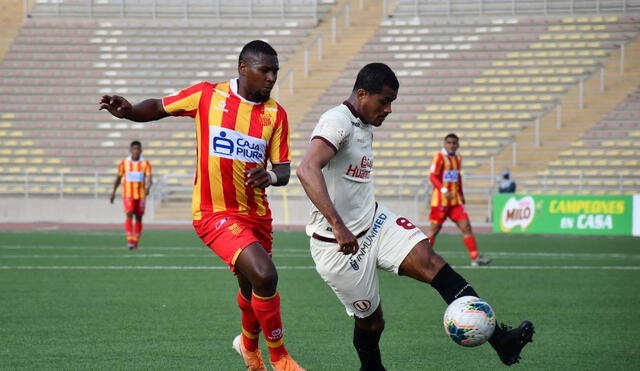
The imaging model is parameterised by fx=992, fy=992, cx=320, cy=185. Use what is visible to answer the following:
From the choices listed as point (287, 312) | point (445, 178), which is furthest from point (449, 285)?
point (445, 178)

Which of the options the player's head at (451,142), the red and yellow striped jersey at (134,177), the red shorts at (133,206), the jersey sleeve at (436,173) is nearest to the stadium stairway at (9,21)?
the red and yellow striped jersey at (134,177)

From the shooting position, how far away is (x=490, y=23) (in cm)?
3747

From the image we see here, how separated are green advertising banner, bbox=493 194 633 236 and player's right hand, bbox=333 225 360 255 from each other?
20.4 m

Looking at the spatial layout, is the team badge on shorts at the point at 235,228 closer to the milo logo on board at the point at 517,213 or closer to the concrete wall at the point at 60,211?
the milo logo on board at the point at 517,213

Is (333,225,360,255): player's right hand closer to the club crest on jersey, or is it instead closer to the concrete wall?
the club crest on jersey

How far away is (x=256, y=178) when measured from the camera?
652cm

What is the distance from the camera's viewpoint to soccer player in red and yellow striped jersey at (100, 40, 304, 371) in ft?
22.6

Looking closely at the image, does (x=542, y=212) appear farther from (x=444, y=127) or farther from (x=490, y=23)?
(x=490, y=23)

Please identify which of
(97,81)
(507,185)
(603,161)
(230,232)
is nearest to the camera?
(230,232)

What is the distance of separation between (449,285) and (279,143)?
66.2 inches

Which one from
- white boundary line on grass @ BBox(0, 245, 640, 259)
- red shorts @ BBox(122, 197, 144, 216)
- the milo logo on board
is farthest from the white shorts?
the milo logo on board

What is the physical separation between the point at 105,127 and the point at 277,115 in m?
30.4

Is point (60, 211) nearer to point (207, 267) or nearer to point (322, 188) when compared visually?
point (207, 267)

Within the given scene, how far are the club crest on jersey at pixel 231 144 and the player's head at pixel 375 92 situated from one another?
90cm
